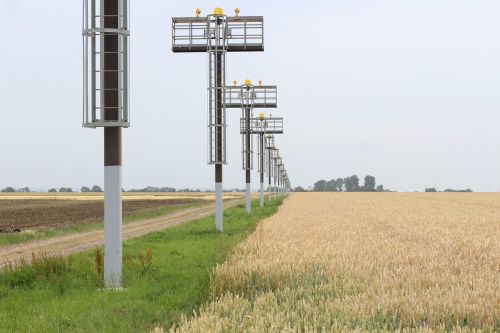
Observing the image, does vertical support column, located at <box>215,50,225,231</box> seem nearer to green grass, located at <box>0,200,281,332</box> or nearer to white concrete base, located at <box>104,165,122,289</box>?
green grass, located at <box>0,200,281,332</box>

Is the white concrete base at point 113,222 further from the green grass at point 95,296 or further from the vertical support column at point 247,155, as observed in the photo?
the vertical support column at point 247,155

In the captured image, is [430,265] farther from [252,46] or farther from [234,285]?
[252,46]

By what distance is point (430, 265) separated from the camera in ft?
39.9

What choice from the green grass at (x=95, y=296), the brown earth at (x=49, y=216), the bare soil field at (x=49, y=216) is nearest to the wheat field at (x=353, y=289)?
the green grass at (x=95, y=296)

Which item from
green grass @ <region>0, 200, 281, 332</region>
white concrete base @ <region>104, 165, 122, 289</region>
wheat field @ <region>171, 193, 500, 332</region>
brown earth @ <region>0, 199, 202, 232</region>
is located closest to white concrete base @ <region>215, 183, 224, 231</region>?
green grass @ <region>0, 200, 281, 332</region>

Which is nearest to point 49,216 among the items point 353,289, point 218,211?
point 218,211

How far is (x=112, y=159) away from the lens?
1319 cm

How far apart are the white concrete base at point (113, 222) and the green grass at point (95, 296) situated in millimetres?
422

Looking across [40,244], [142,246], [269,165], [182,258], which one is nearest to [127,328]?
[182,258]

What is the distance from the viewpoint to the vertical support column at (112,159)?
13.1 metres

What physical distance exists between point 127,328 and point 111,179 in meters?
4.69

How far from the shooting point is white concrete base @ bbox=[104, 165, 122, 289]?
43.1 feet

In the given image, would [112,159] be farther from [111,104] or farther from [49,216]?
[49,216]

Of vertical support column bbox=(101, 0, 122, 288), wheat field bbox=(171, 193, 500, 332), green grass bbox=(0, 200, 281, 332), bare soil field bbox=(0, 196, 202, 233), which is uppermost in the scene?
vertical support column bbox=(101, 0, 122, 288)
